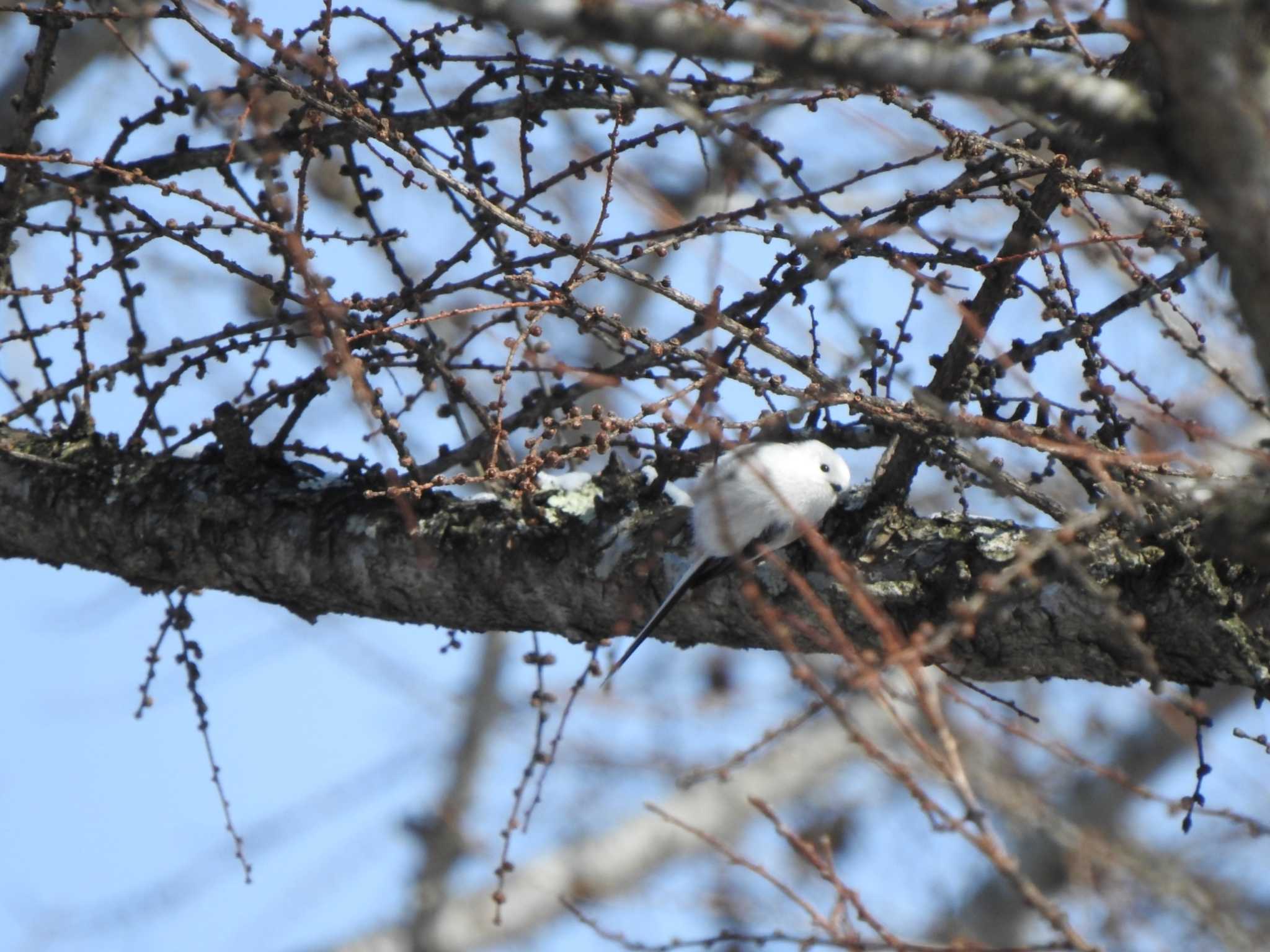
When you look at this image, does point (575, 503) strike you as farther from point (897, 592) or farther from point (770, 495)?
point (897, 592)

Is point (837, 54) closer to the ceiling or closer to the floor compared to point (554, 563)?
closer to the floor

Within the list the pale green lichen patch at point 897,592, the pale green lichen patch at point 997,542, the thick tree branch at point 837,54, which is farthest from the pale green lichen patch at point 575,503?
the thick tree branch at point 837,54

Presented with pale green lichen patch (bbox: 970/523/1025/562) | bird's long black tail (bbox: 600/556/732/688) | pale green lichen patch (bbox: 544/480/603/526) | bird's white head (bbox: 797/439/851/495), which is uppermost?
pale green lichen patch (bbox: 544/480/603/526)

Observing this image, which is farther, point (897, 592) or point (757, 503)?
point (757, 503)

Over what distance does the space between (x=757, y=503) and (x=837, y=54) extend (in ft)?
5.27

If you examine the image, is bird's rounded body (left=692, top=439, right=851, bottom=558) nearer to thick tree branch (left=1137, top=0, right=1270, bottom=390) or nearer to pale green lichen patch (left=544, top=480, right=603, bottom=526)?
pale green lichen patch (left=544, top=480, right=603, bottom=526)

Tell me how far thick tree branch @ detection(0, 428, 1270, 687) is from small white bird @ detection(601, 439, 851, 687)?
0.15 ft

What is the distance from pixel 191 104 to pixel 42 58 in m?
0.31

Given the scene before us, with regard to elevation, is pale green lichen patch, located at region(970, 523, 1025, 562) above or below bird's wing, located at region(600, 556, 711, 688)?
below

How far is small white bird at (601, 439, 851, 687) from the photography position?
8.13 feet

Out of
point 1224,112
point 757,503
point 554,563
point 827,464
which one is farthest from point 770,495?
point 1224,112

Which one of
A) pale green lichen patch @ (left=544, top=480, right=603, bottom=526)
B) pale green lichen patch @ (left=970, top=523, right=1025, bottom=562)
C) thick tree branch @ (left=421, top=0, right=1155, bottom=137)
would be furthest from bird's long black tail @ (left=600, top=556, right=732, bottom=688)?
thick tree branch @ (left=421, top=0, right=1155, bottom=137)

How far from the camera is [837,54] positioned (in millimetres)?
1337

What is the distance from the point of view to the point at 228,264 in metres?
2.26
